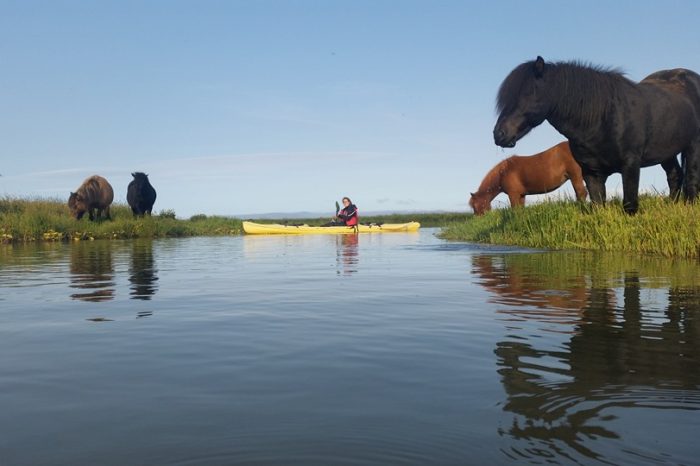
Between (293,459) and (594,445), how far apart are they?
0.93 meters

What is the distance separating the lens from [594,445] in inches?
79.4

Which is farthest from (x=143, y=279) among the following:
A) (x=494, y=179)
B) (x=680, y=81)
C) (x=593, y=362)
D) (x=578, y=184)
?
(x=494, y=179)

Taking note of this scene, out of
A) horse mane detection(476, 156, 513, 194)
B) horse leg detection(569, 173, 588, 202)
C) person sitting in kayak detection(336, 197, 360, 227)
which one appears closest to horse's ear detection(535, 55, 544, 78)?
horse leg detection(569, 173, 588, 202)

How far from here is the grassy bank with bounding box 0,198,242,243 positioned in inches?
929

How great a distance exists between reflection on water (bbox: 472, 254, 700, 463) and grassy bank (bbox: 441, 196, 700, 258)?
137 inches

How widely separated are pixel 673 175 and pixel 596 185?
243cm

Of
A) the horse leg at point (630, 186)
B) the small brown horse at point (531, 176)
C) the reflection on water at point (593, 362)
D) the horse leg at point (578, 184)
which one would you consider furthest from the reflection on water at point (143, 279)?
the horse leg at point (578, 184)

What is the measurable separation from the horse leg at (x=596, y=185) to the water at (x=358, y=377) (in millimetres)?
5255

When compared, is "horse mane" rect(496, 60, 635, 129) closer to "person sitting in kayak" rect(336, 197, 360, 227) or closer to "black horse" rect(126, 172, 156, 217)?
"person sitting in kayak" rect(336, 197, 360, 227)

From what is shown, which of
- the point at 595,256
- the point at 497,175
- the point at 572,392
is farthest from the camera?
the point at 497,175

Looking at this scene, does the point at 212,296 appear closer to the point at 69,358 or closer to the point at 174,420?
the point at 69,358

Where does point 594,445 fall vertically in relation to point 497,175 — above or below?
below

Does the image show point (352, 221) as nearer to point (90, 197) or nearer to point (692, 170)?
point (90, 197)

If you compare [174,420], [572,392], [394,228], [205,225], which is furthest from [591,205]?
[205,225]
